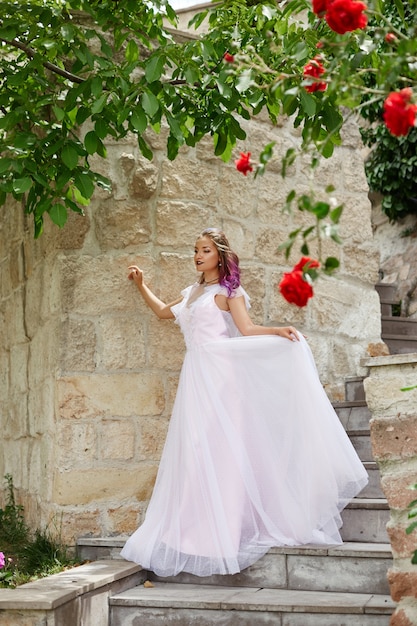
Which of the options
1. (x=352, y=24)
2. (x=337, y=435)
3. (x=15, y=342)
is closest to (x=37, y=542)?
(x=15, y=342)

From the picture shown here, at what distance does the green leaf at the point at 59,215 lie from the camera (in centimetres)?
387

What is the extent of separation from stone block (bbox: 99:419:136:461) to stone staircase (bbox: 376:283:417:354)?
7.26 feet

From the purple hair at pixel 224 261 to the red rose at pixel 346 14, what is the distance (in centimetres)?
264

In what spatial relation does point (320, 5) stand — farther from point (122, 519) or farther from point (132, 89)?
point (122, 519)

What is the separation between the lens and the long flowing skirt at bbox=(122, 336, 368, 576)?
12.8 ft

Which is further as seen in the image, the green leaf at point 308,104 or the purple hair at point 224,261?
the purple hair at point 224,261

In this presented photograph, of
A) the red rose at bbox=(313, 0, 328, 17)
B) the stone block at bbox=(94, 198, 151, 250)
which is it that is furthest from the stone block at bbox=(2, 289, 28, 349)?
the red rose at bbox=(313, 0, 328, 17)

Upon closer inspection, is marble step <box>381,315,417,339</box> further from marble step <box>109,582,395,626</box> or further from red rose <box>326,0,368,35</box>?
red rose <box>326,0,368,35</box>

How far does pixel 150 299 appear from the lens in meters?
4.65

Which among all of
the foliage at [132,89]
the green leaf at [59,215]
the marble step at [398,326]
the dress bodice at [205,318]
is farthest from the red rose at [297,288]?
the marble step at [398,326]

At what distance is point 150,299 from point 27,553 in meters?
1.53

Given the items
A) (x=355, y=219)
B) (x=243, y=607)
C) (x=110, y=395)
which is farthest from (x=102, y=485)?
(x=355, y=219)

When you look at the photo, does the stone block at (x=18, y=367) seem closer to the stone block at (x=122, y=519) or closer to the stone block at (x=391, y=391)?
the stone block at (x=122, y=519)

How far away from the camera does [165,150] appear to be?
4902 mm
